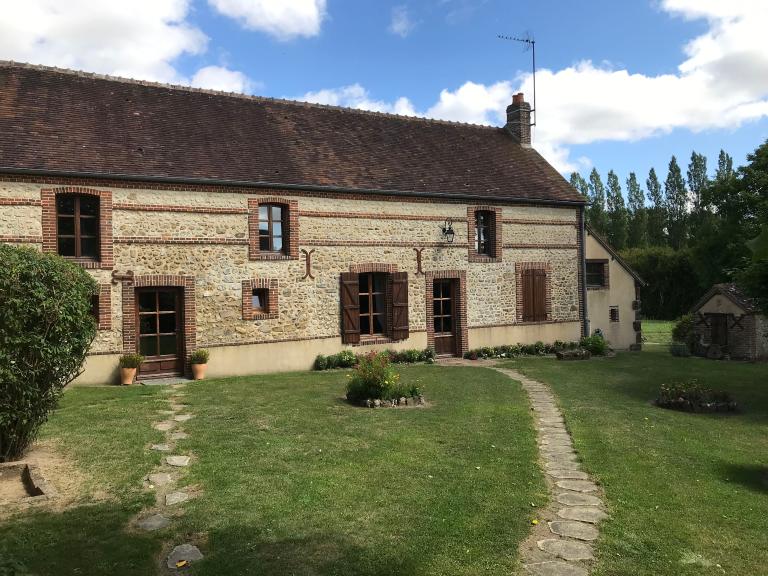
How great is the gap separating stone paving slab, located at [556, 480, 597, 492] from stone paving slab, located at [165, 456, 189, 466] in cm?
426

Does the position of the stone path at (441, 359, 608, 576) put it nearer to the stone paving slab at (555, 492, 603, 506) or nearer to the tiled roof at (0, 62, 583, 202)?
the stone paving slab at (555, 492, 603, 506)

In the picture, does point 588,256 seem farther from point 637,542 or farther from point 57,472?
point 57,472

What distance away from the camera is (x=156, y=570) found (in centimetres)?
433

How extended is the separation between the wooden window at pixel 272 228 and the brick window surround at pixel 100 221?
11.3ft

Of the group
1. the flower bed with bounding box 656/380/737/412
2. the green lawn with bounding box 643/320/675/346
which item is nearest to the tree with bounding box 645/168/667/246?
the green lawn with bounding box 643/320/675/346

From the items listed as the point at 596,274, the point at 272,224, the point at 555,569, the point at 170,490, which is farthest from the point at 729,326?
the point at 170,490

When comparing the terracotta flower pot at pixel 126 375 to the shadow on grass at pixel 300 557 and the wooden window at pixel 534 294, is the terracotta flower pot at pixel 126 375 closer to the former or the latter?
the shadow on grass at pixel 300 557

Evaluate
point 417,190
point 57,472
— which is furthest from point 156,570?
point 417,190

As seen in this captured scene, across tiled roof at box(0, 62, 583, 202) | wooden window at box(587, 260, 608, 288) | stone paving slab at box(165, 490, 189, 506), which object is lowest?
stone paving slab at box(165, 490, 189, 506)

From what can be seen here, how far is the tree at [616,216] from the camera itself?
50594mm

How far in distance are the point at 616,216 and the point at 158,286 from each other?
47206 mm

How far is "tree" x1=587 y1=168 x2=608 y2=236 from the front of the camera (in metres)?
52.6

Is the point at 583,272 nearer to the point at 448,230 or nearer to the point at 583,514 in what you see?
the point at 448,230

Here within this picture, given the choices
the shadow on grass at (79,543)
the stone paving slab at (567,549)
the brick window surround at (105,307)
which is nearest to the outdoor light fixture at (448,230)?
the brick window surround at (105,307)
